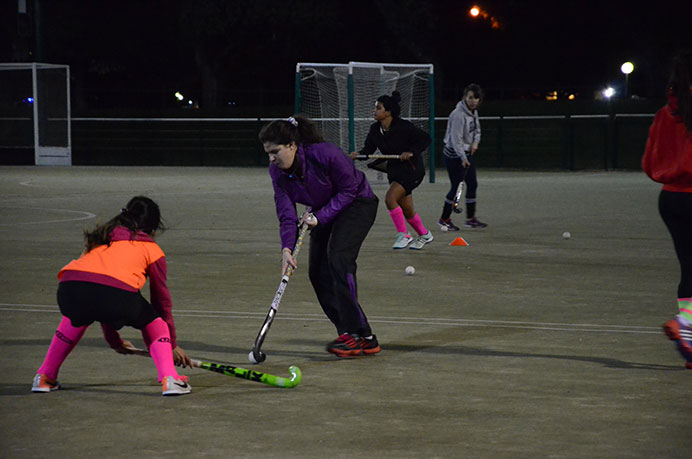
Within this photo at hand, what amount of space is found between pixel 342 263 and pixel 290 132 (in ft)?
2.82

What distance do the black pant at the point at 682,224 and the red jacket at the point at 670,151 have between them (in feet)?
0.17

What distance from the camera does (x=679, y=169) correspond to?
20.1 ft

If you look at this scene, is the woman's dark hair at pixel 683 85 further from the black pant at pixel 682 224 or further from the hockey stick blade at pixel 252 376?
the hockey stick blade at pixel 252 376

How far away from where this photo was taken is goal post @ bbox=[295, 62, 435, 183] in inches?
1034

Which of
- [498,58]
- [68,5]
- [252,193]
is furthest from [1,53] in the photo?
[252,193]

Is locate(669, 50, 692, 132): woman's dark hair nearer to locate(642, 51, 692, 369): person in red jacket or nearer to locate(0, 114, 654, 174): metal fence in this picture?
locate(642, 51, 692, 369): person in red jacket

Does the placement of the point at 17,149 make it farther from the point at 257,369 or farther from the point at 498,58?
the point at 257,369

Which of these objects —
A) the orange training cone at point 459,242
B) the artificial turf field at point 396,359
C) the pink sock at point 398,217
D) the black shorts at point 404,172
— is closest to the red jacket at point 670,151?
the artificial turf field at point 396,359

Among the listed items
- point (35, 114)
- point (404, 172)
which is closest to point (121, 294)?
point (404, 172)

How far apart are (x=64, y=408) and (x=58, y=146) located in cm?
3149

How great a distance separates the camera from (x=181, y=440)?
4.93 metres

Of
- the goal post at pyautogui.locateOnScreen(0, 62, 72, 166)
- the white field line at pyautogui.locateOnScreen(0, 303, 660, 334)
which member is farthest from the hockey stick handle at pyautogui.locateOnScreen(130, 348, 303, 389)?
the goal post at pyautogui.locateOnScreen(0, 62, 72, 166)

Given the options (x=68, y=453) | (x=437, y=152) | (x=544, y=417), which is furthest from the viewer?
(x=437, y=152)

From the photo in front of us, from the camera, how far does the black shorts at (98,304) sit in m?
5.62
